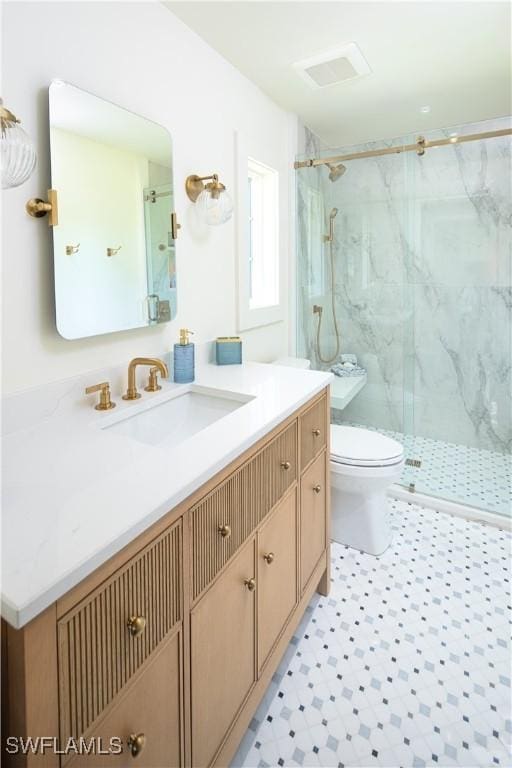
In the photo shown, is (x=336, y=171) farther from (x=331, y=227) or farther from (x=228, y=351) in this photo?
(x=228, y=351)

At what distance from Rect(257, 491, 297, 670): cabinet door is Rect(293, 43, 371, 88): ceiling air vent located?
6.21ft

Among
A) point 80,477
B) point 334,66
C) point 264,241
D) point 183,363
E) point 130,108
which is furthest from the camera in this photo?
point 264,241

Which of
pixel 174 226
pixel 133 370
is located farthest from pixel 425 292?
pixel 133 370

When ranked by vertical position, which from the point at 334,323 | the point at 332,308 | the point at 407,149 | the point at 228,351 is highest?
the point at 407,149

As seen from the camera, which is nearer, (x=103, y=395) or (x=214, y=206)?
(x=103, y=395)

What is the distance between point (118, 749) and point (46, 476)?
493 mm

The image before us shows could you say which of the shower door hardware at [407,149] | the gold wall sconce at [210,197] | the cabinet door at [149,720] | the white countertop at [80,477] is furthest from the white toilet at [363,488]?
the shower door hardware at [407,149]

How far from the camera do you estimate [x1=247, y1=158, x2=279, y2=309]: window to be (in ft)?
8.31

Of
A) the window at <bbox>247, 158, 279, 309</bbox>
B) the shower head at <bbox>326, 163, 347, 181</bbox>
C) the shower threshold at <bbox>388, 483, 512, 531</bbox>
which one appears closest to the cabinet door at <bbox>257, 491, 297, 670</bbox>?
the shower threshold at <bbox>388, 483, 512, 531</bbox>

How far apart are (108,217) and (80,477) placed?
2.88 feet

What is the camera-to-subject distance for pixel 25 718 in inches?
23.0

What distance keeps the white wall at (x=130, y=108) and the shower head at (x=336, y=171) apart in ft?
1.82

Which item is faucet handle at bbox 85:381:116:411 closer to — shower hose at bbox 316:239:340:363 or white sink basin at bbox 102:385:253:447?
white sink basin at bbox 102:385:253:447

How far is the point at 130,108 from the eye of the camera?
146 cm
